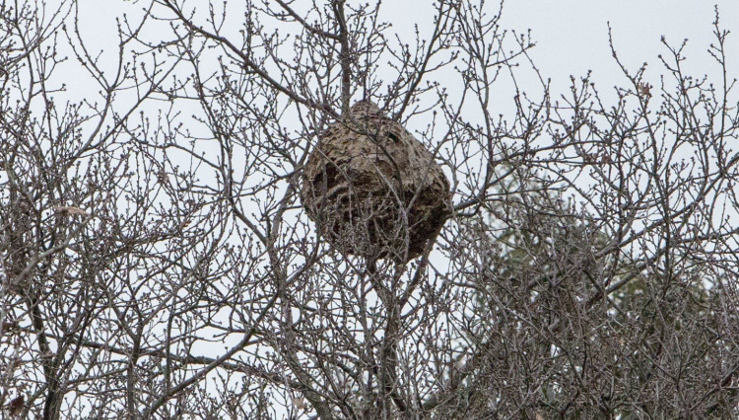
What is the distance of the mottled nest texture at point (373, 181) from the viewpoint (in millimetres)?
7219

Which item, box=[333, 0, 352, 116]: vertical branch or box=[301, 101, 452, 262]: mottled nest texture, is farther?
box=[333, 0, 352, 116]: vertical branch

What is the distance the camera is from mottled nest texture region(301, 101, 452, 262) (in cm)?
722

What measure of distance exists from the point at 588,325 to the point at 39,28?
15.7 ft

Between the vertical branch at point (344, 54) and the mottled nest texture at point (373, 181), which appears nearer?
the mottled nest texture at point (373, 181)

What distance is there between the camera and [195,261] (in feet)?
26.2

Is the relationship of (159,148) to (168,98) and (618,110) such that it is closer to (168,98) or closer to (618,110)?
(168,98)

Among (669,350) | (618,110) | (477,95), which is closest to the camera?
(669,350)

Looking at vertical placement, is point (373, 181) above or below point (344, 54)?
below

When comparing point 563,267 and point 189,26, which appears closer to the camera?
point 563,267

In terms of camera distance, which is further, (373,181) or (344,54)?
(344,54)

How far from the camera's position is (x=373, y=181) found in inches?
292

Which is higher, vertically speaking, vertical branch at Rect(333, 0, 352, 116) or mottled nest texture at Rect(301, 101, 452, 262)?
vertical branch at Rect(333, 0, 352, 116)

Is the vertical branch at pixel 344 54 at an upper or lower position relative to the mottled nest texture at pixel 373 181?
upper

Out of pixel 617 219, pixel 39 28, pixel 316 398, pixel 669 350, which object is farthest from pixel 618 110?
pixel 39 28
